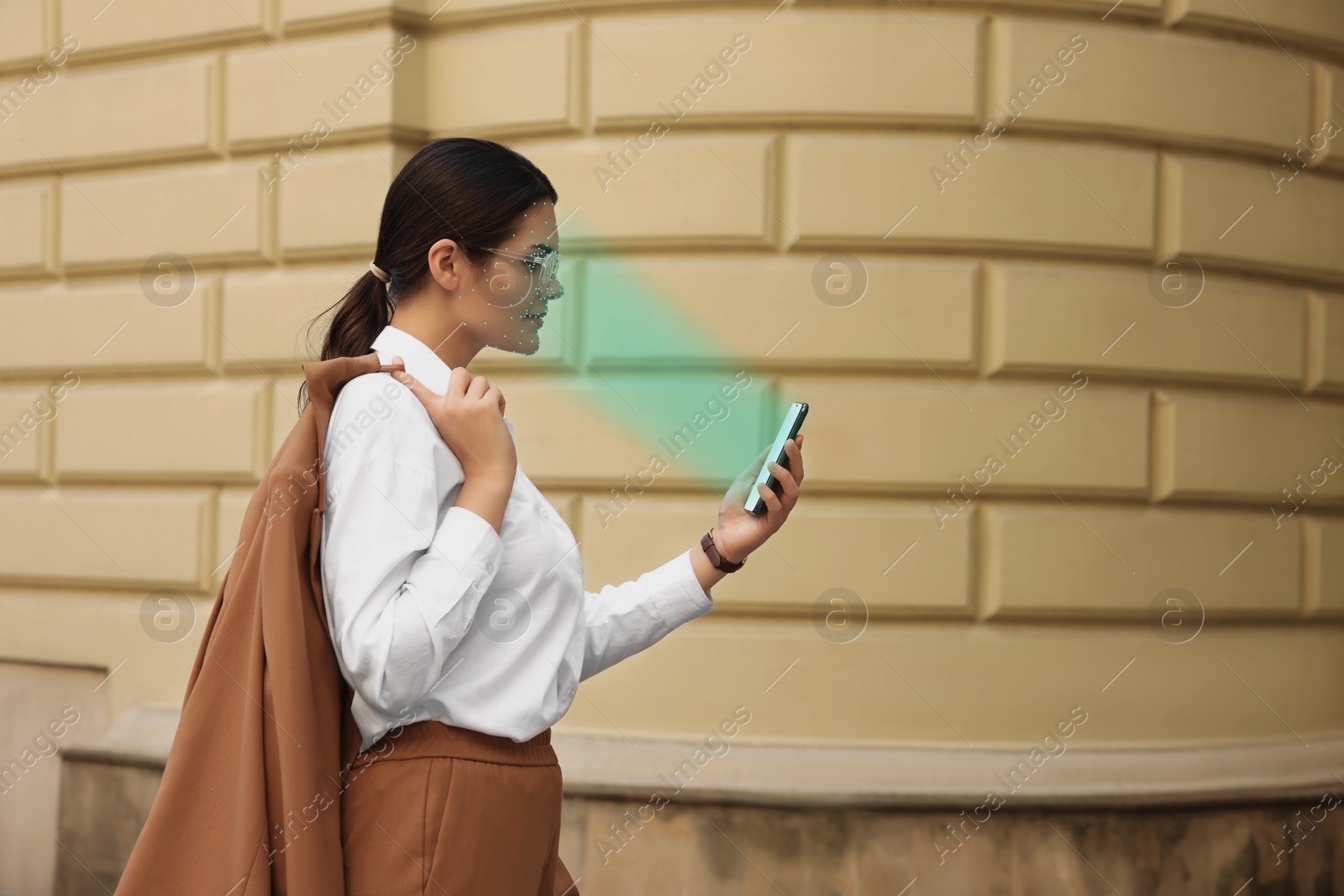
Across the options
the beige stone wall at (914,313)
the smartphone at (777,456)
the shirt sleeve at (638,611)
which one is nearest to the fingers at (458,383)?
the shirt sleeve at (638,611)

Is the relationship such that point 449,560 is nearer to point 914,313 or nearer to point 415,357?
point 415,357

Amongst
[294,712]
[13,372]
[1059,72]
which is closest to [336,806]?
[294,712]

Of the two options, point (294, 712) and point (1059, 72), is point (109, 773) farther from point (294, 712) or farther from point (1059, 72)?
point (1059, 72)

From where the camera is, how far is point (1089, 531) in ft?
15.2

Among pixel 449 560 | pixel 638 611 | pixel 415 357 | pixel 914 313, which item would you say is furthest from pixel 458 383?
pixel 914 313

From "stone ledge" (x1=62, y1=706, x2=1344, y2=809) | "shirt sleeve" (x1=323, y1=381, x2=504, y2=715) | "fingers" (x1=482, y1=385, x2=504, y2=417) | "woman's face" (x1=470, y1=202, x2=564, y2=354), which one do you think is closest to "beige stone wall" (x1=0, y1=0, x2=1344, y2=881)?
"stone ledge" (x1=62, y1=706, x2=1344, y2=809)

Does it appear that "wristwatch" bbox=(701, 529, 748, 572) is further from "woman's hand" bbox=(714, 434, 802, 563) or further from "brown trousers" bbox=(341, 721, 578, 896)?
"brown trousers" bbox=(341, 721, 578, 896)

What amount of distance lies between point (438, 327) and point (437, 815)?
2.35 ft

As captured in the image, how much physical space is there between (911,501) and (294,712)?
133 inches

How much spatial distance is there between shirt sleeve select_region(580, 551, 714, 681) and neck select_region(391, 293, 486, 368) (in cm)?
54

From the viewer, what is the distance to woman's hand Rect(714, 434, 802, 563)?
7.07 feet

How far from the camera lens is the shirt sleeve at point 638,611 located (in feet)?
6.94

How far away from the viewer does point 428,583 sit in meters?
1.52

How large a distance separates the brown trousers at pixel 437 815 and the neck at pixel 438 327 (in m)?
0.56
